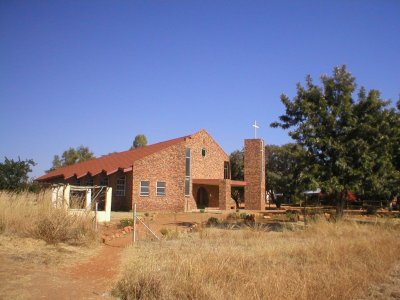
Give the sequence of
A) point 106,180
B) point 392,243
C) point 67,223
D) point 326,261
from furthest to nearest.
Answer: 1. point 106,180
2. point 67,223
3. point 392,243
4. point 326,261

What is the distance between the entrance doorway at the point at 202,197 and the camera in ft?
127

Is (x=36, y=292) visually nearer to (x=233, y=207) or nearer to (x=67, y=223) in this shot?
(x=67, y=223)

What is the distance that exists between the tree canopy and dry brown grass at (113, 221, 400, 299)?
57.3 meters

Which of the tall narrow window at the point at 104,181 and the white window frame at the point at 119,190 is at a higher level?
the tall narrow window at the point at 104,181

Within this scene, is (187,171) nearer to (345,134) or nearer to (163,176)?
(163,176)

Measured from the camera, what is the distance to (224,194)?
118 ft

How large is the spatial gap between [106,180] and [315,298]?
29.8 metres

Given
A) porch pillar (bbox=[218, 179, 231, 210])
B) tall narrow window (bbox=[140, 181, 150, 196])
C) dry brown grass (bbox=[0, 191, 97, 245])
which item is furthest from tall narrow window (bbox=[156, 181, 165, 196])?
dry brown grass (bbox=[0, 191, 97, 245])

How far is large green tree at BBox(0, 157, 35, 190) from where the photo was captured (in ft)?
80.7

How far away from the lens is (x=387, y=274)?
28.4 feet

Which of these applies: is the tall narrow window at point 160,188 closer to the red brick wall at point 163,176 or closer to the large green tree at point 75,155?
the red brick wall at point 163,176

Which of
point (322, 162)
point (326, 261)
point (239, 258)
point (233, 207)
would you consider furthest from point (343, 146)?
point (233, 207)

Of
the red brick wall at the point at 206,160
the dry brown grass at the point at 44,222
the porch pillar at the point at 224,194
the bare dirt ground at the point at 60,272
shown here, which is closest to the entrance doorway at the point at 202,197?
the red brick wall at the point at 206,160

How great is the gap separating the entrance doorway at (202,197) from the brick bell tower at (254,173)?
410cm
